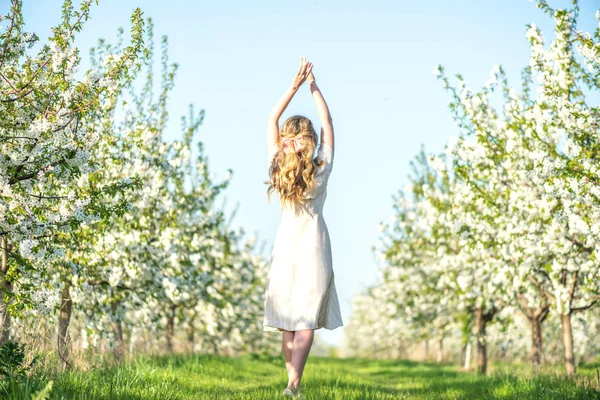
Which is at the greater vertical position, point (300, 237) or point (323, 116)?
point (323, 116)

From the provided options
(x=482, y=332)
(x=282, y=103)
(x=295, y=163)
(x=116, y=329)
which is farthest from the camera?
(x=482, y=332)

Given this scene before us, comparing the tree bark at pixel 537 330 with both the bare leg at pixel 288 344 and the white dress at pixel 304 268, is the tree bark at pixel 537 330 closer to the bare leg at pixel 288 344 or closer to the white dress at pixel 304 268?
the white dress at pixel 304 268

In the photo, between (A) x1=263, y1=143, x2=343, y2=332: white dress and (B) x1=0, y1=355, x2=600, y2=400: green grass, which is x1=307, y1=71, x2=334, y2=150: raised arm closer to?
(A) x1=263, y1=143, x2=343, y2=332: white dress

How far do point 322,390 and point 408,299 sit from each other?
13744 mm

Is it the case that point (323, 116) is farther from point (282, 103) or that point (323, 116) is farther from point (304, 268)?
point (304, 268)

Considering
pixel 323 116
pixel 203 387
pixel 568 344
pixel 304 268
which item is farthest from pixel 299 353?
pixel 568 344

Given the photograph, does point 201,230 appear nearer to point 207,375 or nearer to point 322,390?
point 207,375

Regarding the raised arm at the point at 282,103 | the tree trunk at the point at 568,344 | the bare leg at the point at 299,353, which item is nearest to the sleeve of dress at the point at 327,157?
the raised arm at the point at 282,103

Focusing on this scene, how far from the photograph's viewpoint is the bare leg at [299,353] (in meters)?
5.60

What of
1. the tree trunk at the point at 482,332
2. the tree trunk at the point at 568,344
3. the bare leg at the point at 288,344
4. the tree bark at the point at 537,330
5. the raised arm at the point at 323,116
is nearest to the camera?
the bare leg at the point at 288,344

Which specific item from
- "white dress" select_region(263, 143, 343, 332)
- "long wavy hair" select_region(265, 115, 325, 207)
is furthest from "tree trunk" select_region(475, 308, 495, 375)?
"long wavy hair" select_region(265, 115, 325, 207)

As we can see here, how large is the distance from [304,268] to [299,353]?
76cm

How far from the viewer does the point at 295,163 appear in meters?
5.79

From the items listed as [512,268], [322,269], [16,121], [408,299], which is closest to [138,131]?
[16,121]
